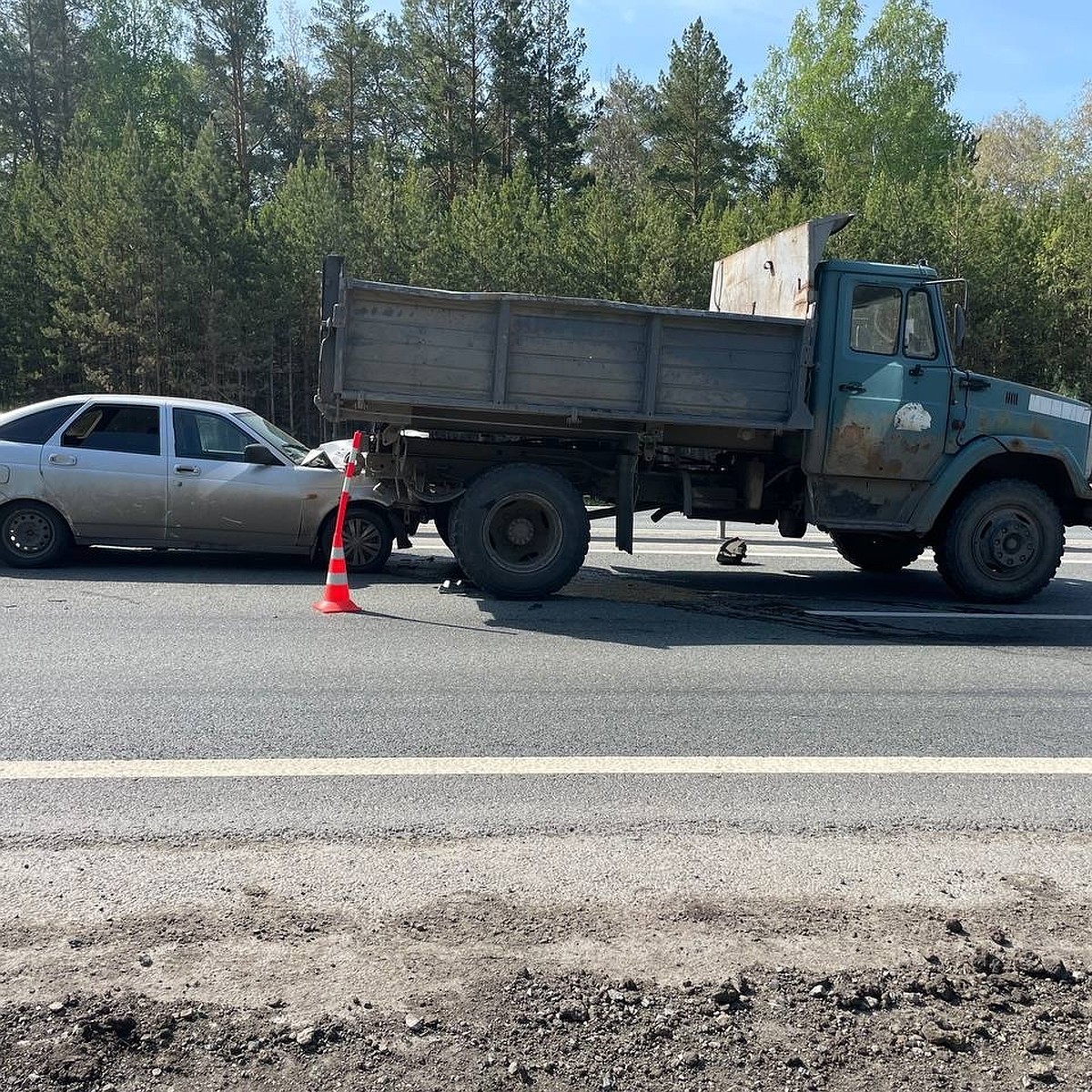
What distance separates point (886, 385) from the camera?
921cm

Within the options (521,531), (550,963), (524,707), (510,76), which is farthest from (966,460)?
(510,76)

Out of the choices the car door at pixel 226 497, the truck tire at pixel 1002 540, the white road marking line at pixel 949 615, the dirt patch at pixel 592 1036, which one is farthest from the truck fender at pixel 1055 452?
the dirt patch at pixel 592 1036

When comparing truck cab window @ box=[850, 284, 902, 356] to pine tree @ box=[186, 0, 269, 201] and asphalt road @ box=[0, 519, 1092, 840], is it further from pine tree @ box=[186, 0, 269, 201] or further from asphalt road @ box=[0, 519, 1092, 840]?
pine tree @ box=[186, 0, 269, 201]

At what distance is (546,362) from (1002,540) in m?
4.44

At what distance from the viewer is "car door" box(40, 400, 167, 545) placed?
9.73 metres

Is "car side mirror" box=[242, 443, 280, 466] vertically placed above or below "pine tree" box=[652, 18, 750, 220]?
below

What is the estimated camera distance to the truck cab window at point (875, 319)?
9.13 meters

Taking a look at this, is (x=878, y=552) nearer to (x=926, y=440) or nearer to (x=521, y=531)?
(x=926, y=440)

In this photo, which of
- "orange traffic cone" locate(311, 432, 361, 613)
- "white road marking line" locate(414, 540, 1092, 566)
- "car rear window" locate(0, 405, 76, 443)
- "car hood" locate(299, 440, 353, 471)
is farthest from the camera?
"white road marking line" locate(414, 540, 1092, 566)

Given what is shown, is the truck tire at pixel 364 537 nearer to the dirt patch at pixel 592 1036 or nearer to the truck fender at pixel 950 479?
the truck fender at pixel 950 479

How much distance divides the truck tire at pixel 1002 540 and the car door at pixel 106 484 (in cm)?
723

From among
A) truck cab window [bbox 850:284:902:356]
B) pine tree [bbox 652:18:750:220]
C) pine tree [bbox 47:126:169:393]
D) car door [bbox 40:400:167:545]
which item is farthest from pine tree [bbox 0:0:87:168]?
truck cab window [bbox 850:284:902:356]

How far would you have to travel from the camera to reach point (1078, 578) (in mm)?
11461

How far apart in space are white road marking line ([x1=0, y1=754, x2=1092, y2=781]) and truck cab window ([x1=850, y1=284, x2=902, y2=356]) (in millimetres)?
4813
